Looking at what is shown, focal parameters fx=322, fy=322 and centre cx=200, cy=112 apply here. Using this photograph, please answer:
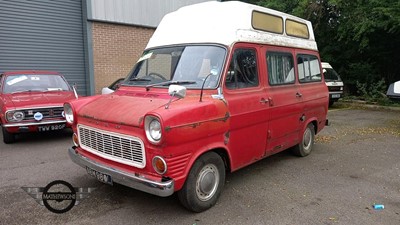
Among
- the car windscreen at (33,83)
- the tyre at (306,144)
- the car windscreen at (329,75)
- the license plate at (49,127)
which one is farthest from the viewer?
the car windscreen at (329,75)

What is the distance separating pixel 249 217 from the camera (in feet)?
12.3

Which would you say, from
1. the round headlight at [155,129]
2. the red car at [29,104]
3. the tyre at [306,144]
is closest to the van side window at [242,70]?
the round headlight at [155,129]

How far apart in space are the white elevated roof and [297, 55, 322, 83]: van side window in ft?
3.36

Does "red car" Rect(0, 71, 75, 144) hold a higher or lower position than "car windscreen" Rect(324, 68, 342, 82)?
lower

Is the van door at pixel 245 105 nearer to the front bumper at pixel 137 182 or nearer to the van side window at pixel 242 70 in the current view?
the van side window at pixel 242 70

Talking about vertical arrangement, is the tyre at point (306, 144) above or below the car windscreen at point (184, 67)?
below

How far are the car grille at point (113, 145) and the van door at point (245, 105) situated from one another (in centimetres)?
121

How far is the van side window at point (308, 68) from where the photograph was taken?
5.90m

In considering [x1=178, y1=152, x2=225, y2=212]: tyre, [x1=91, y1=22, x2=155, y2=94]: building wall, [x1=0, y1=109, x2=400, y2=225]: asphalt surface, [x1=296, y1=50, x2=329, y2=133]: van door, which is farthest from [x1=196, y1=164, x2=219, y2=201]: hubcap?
[x1=91, y1=22, x2=155, y2=94]: building wall

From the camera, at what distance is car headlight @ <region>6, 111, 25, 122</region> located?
701cm

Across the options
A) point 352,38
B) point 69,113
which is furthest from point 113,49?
point 352,38

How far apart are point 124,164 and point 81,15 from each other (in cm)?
1040

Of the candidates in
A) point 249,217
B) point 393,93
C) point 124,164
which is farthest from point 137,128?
point 393,93

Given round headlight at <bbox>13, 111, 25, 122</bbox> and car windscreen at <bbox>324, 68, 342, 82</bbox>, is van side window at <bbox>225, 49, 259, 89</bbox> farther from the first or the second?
car windscreen at <bbox>324, 68, 342, 82</bbox>
